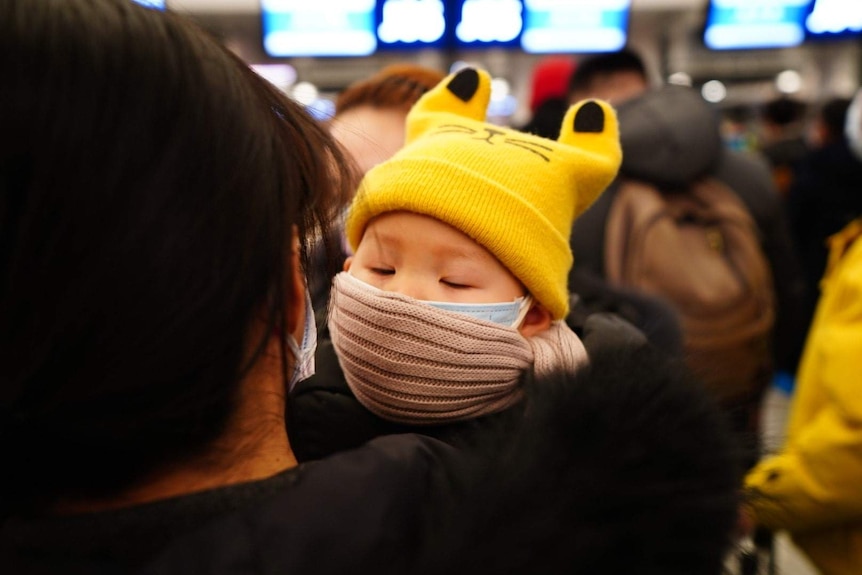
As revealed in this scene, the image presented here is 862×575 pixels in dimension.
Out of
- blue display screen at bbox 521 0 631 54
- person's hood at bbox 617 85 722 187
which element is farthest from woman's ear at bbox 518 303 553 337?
blue display screen at bbox 521 0 631 54

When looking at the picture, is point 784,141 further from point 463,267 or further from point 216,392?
point 216,392

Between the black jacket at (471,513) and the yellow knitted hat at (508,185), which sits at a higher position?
the yellow knitted hat at (508,185)

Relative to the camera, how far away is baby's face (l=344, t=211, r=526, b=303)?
3.59 feet

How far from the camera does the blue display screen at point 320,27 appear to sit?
16.2 feet

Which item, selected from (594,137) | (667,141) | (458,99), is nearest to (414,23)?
(667,141)

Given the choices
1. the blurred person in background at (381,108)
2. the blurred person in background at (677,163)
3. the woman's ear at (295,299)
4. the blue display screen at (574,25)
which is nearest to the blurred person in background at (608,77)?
the blurred person in background at (677,163)

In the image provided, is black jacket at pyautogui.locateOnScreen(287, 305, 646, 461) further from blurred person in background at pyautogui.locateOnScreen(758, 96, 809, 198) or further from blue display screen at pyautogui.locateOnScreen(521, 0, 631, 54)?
blurred person in background at pyautogui.locateOnScreen(758, 96, 809, 198)

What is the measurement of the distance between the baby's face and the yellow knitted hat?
2 centimetres

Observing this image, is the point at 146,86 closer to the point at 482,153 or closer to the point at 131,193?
the point at 131,193

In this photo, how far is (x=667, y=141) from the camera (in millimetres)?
2197

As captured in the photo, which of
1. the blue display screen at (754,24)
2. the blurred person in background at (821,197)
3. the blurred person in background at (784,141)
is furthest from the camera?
the blurred person in background at (784,141)

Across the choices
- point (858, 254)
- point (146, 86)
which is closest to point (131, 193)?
point (146, 86)

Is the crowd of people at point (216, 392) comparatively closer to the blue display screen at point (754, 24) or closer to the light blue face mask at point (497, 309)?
the light blue face mask at point (497, 309)

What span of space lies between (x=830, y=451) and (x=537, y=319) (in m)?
0.73
